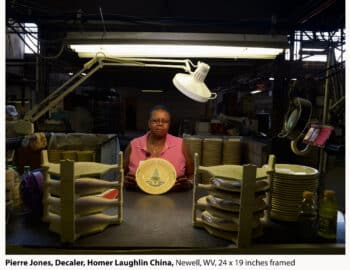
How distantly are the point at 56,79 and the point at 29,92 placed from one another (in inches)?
44.1

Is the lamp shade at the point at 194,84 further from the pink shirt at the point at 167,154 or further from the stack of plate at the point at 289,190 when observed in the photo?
the pink shirt at the point at 167,154

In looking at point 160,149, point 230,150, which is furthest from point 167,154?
point 230,150

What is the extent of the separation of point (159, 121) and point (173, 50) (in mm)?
488

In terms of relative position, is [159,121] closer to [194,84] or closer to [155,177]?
[155,177]

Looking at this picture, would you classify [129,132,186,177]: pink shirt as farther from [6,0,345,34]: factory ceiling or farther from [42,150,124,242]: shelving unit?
[6,0,345,34]: factory ceiling

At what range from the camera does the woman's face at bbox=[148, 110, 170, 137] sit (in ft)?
6.19

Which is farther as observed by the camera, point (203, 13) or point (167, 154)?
point (203, 13)

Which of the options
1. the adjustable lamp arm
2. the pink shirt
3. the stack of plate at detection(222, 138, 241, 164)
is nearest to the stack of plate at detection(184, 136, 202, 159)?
the stack of plate at detection(222, 138, 241, 164)

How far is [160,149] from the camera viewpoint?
1942 mm

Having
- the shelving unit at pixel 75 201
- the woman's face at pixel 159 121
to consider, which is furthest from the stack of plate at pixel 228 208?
the woman's face at pixel 159 121

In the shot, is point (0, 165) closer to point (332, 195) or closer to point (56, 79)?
point (332, 195)

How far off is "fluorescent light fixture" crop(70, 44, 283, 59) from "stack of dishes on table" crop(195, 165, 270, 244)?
2.15 feet
